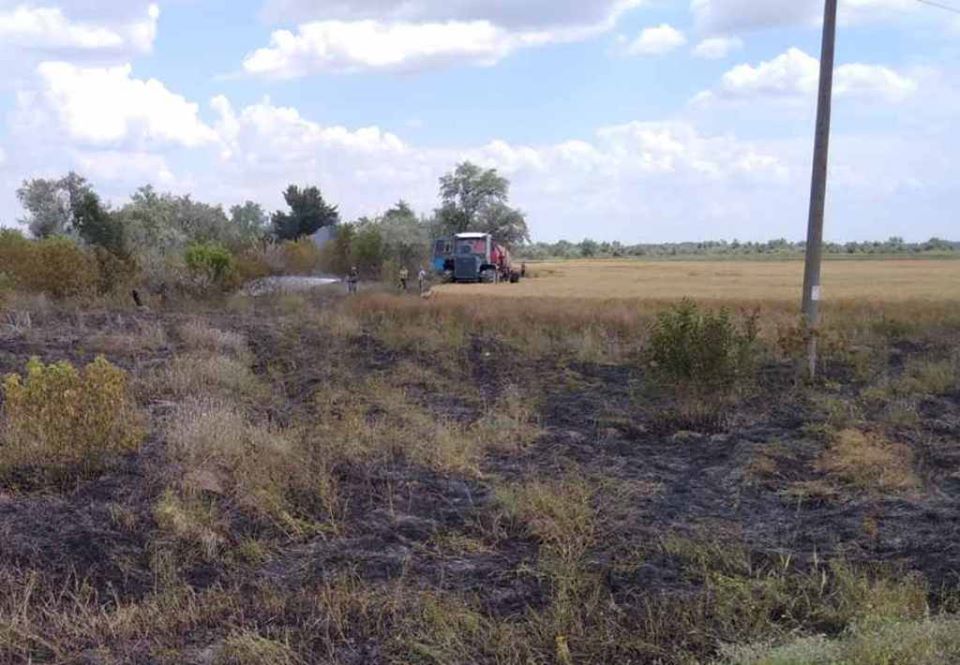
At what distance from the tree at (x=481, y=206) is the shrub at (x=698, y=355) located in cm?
4825

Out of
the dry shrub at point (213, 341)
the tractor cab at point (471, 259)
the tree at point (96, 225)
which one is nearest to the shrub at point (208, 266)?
the tractor cab at point (471, 259)

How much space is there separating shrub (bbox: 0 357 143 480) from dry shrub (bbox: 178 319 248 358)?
8287 millimetres

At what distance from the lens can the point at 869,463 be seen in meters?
8.23

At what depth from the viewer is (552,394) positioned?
1359 cm

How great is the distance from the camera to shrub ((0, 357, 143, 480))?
782 cm

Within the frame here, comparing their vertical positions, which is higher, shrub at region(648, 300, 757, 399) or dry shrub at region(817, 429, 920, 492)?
shrub at region(648, 300, 757, 399)

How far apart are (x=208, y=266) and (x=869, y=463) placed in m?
22.9

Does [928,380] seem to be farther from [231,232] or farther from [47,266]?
[231,232]

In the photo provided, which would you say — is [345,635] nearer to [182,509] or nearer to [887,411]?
[182,509]

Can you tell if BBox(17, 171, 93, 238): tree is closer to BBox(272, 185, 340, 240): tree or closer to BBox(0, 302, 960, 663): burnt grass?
BBox(272, 185, 340, 240): tree

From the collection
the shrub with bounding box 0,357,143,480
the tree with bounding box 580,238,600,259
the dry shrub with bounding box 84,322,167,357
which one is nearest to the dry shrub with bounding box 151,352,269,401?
the dry shrub with bounding box 84,322,167,357

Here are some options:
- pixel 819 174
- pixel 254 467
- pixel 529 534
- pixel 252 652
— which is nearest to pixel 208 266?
pixel 819 174

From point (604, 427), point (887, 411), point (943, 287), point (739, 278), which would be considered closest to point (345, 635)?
point (604, 427)

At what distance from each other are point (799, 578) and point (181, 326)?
16.0 metres
